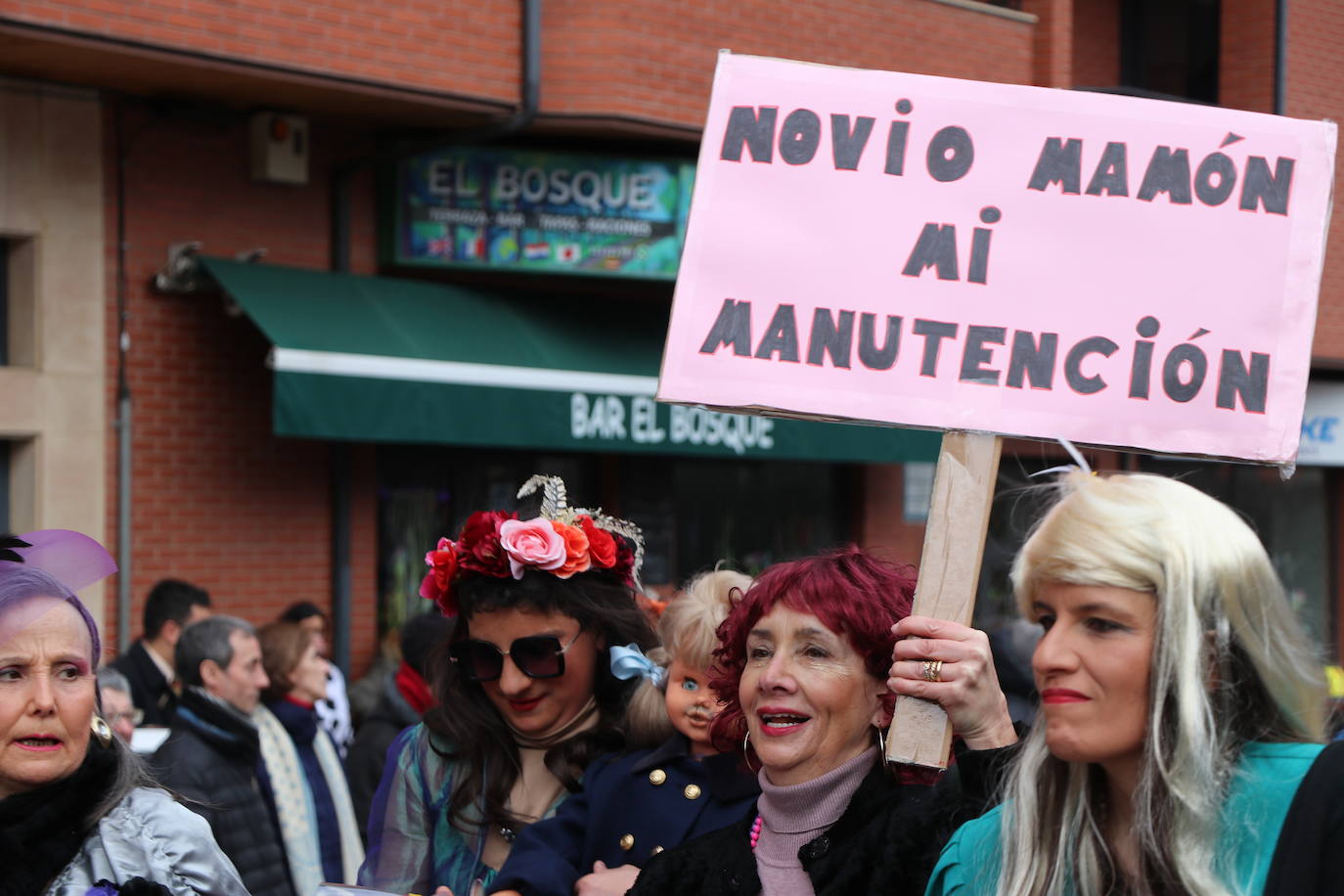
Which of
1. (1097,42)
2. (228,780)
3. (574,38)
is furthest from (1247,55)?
(228,780)

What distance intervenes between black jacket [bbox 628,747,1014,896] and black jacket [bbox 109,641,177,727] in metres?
5.02

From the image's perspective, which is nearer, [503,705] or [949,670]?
[949,670]

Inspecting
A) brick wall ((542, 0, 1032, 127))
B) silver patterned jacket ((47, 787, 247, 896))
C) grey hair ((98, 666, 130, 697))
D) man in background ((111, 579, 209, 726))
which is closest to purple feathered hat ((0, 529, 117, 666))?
silver patterned jacket ((47, 787, 247, 896))

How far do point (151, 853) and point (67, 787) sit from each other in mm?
186

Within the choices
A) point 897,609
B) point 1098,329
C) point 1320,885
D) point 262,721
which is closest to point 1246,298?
point 1098,329

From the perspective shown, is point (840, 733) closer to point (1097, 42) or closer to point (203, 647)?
point (203, 647)

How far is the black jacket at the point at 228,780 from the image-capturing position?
520cm

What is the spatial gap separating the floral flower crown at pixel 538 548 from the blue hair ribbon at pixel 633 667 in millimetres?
217

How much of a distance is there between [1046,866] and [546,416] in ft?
28.4

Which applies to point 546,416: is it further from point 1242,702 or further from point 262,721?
point 1242,702

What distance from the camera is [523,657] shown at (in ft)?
11.6

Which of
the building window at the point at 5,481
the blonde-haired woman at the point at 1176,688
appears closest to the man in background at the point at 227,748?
the blonde-haired woman at the point at 1176,688

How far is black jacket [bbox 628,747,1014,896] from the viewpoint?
2.50 m

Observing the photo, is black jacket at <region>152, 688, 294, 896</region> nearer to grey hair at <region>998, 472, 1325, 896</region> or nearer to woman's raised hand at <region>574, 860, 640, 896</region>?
woman's raised hand at <region>574, 860, 640, 896</region>
